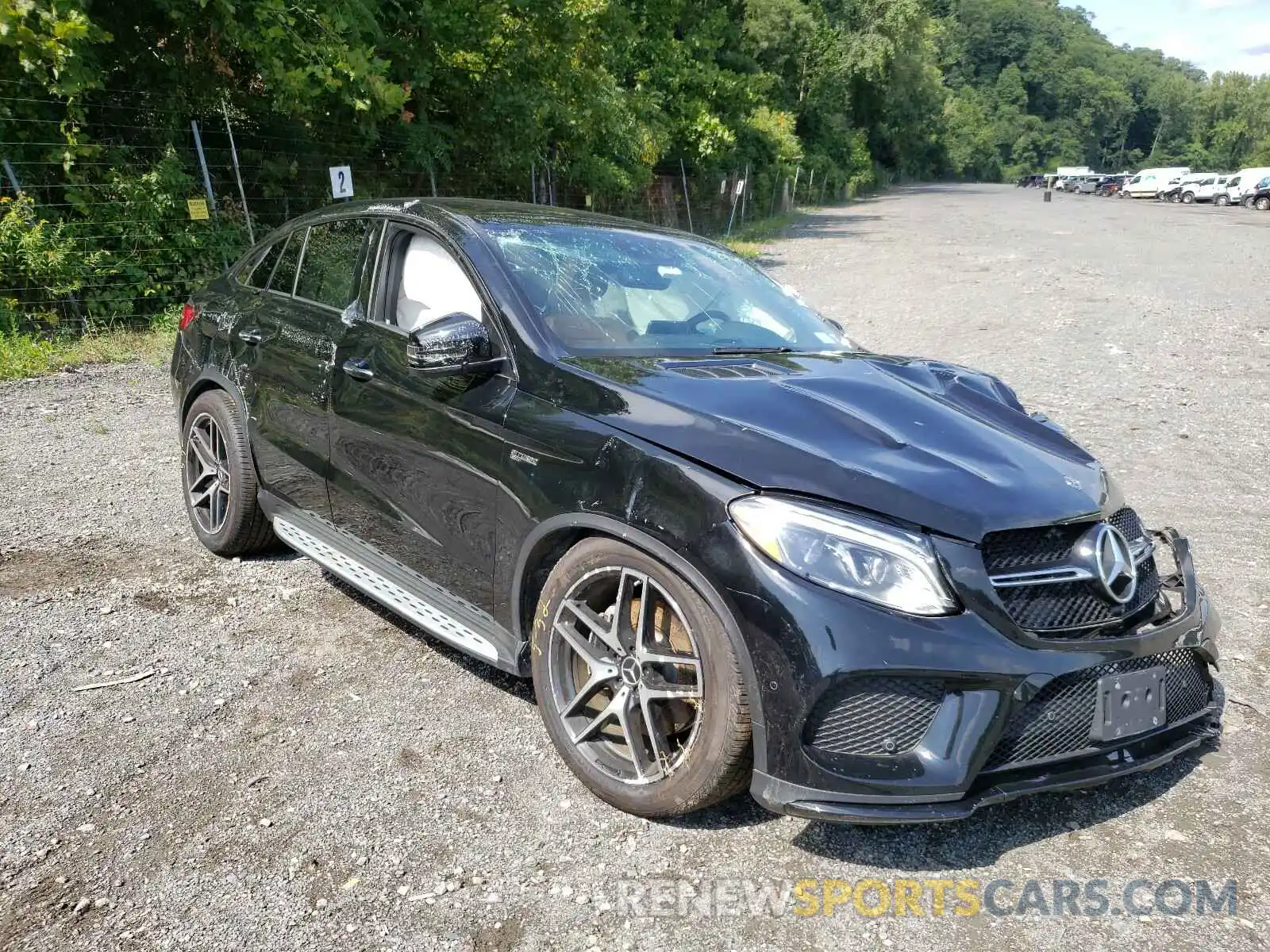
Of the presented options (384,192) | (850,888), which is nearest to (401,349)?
(850,888)

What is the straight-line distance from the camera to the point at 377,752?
3.22 metres

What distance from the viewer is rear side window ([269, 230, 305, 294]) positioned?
456 centimetres

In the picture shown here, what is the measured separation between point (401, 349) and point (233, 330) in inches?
60.4

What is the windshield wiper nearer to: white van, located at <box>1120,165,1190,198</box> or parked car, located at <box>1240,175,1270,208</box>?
parked car, located at <box>1240,175,1270,208</box>

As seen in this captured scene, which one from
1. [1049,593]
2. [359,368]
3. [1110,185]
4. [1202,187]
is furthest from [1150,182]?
[1049,593]

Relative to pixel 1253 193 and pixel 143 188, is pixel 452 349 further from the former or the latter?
pixel 1253 193

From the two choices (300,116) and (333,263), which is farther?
(300,116)

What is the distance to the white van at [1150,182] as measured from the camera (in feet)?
206

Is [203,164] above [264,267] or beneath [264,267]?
above

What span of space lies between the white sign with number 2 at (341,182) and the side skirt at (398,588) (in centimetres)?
869

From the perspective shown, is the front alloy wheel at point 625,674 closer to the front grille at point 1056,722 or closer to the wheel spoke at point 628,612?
the wheel spoke at point 628,612

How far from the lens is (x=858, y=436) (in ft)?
9.21

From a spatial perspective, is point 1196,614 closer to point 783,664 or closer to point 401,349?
point 783,664

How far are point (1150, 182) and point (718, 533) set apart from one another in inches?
2857
